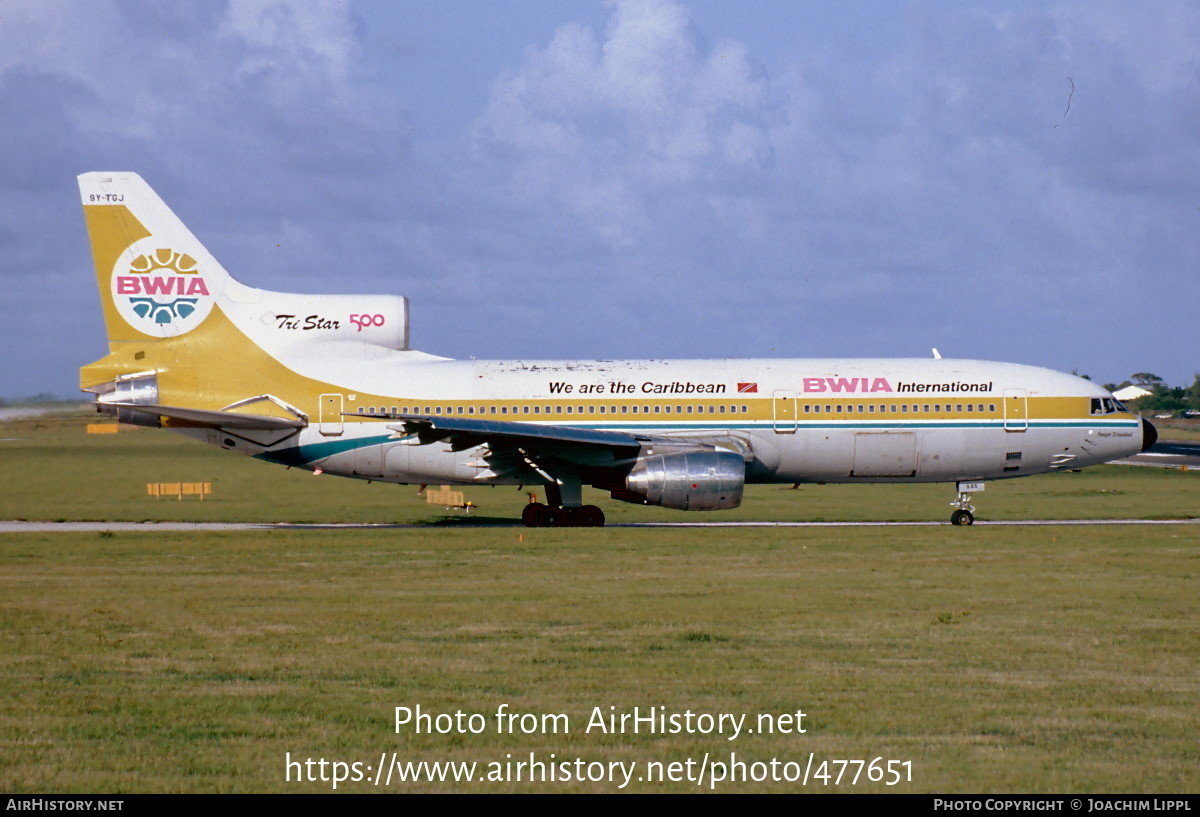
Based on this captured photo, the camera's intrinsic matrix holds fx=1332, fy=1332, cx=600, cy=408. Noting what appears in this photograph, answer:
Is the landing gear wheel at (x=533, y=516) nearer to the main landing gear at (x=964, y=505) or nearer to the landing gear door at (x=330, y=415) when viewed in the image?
the landing gear door at (x=330, y=415)

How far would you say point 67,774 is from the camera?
30.3 ft

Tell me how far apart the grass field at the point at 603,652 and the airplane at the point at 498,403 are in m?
4.15

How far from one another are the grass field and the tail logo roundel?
6.41 metres

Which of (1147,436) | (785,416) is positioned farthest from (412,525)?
(1147,436)

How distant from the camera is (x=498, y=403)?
3306 cm

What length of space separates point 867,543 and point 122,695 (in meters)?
17.7

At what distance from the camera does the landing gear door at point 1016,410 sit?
33.1m

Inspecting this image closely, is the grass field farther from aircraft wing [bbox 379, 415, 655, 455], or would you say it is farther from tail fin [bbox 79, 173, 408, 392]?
tail fin [bbox 79, 173, 408, 392]

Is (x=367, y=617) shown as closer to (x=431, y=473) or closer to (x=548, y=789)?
(x=548, y=789)

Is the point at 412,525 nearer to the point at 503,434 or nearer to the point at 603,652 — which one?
the point at 503,434

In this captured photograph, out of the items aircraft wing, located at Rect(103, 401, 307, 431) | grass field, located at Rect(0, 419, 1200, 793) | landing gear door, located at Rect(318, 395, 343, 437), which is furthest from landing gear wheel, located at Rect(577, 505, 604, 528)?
aircraft wing, located at Rect(103, 401, 307, 431)

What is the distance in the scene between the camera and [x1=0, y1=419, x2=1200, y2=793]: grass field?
32.0ft

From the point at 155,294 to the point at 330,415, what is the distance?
5290 mm

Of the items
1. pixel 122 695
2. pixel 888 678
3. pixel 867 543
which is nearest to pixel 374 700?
pixel 122 695
